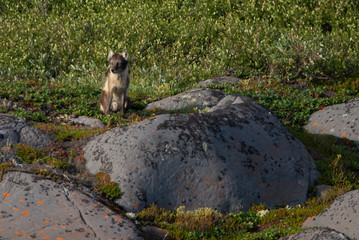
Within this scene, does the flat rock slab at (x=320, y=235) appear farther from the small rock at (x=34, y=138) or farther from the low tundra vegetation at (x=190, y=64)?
the small rock at (x=34, y=138)

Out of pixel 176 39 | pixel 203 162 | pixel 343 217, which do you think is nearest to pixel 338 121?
pixel 203 162

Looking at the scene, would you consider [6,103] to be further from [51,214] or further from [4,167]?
[51,214]

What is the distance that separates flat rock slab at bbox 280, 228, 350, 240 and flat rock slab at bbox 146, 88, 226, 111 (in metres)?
8.65

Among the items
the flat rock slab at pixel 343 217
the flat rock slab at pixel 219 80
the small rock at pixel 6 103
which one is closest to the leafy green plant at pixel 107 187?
the flat rock slab at pixel 343 217

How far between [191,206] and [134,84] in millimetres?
10067

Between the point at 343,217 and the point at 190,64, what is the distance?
1651 centimetres

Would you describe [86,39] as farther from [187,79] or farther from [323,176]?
[323,176]

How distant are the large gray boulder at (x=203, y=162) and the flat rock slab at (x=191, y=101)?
3564 mm

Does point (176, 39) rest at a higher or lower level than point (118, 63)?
lower

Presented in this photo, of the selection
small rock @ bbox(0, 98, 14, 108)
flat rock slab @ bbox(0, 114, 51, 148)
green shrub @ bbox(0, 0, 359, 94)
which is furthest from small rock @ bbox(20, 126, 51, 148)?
green shrub @ bbox(0, 0, 359, 94)

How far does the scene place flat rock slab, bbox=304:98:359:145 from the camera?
15.0 meters

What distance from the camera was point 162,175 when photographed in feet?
34.7

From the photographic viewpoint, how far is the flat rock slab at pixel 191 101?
16.0 meters

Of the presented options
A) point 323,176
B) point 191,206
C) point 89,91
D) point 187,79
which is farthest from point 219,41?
point 191,206
